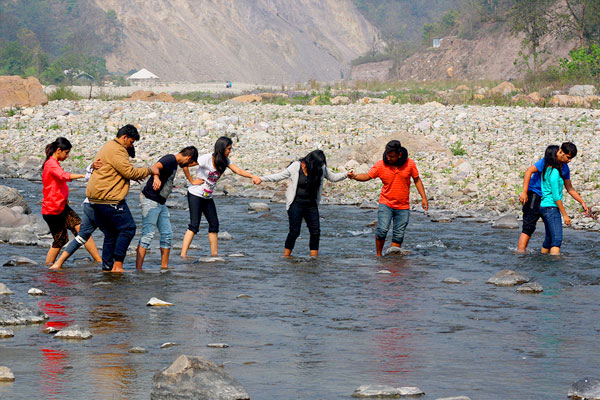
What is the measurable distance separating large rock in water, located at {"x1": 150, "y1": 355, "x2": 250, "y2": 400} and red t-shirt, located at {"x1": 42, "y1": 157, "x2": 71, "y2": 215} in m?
5.30

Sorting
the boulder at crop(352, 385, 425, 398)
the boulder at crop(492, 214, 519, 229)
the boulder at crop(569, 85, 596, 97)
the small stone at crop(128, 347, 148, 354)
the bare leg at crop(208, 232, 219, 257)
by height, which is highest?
the boulder at crop(569, 85, 596, 97)

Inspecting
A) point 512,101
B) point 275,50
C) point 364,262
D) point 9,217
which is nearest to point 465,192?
point 364,262

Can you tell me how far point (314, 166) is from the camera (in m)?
11.0

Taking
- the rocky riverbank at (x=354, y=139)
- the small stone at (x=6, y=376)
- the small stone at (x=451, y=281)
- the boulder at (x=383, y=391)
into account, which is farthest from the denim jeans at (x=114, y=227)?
the rocky riverbank at (x=354, y=139)

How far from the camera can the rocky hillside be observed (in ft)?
291

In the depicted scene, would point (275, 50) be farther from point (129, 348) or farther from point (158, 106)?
point (129, 348)

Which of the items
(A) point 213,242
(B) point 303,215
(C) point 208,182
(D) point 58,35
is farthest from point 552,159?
(D) point 58,35

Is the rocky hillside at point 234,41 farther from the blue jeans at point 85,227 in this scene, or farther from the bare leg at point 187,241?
the blue jeans at point 85,227

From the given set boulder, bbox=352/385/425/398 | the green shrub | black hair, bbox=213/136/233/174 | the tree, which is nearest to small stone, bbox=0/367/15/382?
boulder, bbox=352/385/425/398

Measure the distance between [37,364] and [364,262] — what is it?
601 centimetres

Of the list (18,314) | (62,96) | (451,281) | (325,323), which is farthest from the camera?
(62,96)

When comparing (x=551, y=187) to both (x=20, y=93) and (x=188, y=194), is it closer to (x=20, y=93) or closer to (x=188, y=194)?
(x=188, y=194)

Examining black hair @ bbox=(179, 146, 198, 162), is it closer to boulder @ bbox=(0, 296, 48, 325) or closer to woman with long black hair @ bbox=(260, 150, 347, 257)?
woman with long black hair @ bbox=(260, 150, 347, 257)

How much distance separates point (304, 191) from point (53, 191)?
10.0 ft
